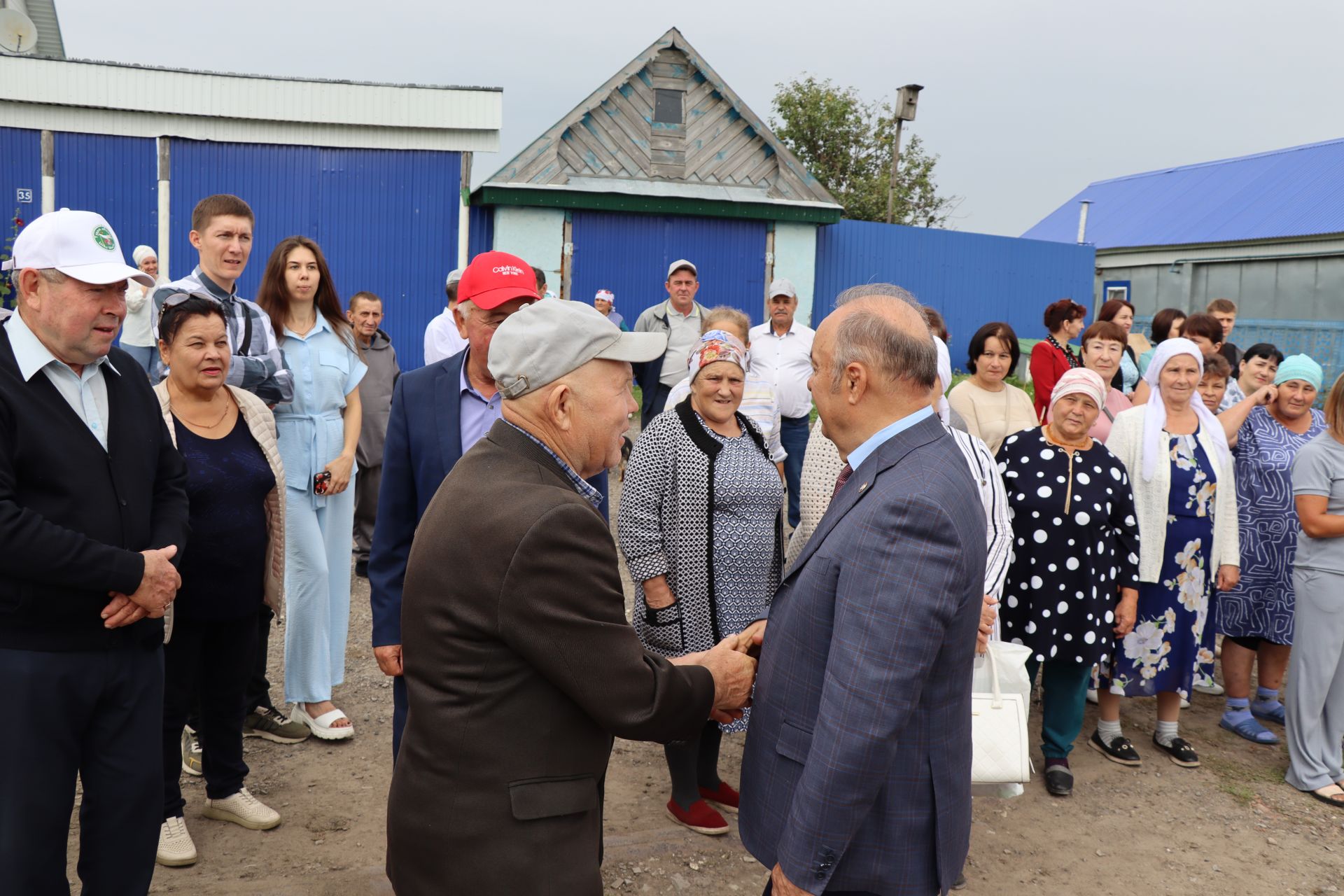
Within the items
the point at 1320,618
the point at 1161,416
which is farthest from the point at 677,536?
the point at 1320,618

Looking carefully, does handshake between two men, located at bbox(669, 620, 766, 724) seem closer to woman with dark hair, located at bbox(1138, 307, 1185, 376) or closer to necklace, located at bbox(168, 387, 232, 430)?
necklace, located at bbox(168, 387, 232, 430)

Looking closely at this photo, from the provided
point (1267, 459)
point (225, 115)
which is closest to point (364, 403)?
point (1267, 459)

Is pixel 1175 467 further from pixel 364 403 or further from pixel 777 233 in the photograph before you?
pixel 777 233

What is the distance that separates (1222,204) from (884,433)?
2370cm

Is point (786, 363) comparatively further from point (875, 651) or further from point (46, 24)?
point (46, 24)

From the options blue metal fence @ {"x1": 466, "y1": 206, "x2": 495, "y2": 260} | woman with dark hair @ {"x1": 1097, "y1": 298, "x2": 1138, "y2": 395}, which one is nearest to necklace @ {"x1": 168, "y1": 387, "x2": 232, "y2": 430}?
woman with dark hair @ {"x1": 1097, "y1": 298, "x2": 1138, "y2": 395}

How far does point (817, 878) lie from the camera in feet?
6.40

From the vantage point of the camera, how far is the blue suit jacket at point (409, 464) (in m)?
3.09

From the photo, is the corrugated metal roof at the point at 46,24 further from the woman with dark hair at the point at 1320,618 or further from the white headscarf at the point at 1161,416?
the woman with dark hair at the point at 1320,618

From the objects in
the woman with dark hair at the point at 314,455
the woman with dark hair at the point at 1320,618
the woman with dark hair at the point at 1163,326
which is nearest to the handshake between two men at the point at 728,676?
the woman with dark hair at the point at 314,455

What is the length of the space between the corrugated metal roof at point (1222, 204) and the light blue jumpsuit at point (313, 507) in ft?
62.7

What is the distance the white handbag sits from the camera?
288cm

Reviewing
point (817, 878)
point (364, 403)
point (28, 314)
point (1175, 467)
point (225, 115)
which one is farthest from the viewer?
point (225, 115)

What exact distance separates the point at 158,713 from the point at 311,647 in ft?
5.67
